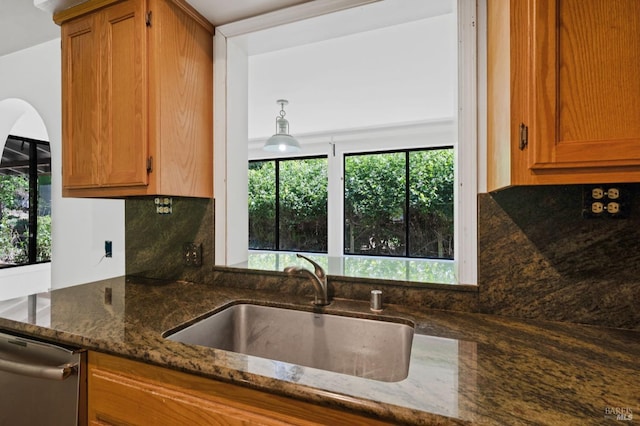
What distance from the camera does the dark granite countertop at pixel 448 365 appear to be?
63cm

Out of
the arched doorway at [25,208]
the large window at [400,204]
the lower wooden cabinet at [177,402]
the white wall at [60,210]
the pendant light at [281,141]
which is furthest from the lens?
the large window at [400,204]

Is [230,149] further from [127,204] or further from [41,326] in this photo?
[41,326]

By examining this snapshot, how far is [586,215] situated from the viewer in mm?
1044

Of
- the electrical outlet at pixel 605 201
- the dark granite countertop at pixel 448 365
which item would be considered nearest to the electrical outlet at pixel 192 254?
the dark granite countertop at pixel 448 365

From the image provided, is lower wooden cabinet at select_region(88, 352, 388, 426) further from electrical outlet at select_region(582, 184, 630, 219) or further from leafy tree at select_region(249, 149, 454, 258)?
leafy tree at select_region(249, 149, 454, 258)

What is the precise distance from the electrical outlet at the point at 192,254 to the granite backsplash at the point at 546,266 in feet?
2.62

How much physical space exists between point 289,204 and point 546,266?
4.19 metres

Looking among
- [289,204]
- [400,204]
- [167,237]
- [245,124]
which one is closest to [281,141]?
[245,124]

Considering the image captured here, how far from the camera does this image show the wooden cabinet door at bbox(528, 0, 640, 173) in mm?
756

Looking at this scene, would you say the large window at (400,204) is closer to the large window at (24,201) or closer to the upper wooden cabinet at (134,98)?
the upper wooden cabinet at (134,98)

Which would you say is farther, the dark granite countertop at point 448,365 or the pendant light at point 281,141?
the pendant light at point 281,141

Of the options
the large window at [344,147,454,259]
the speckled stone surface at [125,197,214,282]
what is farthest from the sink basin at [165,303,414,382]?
the large window at [344,147,454,259]

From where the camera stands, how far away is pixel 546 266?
3.61ft

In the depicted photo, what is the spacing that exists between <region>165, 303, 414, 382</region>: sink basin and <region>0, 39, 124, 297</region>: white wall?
1.07 m
